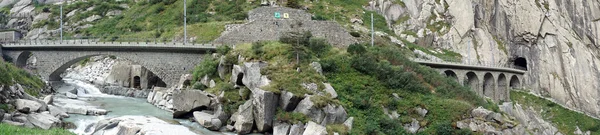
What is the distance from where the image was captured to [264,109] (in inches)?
1283

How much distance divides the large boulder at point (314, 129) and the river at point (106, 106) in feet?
19.1

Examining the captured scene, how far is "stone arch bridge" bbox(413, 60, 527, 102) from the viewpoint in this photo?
61875 mm

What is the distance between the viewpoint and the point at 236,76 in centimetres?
3800

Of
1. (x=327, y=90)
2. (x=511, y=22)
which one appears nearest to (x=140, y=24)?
(x=327, y=90)

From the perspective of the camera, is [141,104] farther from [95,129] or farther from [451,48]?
[451,48]

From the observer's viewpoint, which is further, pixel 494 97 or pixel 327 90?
pixel 494 97

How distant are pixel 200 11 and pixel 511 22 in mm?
47846

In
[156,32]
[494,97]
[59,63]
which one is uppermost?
[156,32]

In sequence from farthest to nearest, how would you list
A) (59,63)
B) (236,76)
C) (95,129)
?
(59,63), (236,76), (95,129)

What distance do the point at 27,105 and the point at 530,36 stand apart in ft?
227

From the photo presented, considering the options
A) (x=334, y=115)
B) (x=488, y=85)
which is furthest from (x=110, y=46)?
(x=488, y=85)

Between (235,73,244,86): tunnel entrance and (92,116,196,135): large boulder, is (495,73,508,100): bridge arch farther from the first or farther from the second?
(92,116,196,135): large boulder

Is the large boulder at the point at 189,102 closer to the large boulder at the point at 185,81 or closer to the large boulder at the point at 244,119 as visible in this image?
the large boulder at the point at 244,119

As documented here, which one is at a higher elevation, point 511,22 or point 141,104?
point 511,22
